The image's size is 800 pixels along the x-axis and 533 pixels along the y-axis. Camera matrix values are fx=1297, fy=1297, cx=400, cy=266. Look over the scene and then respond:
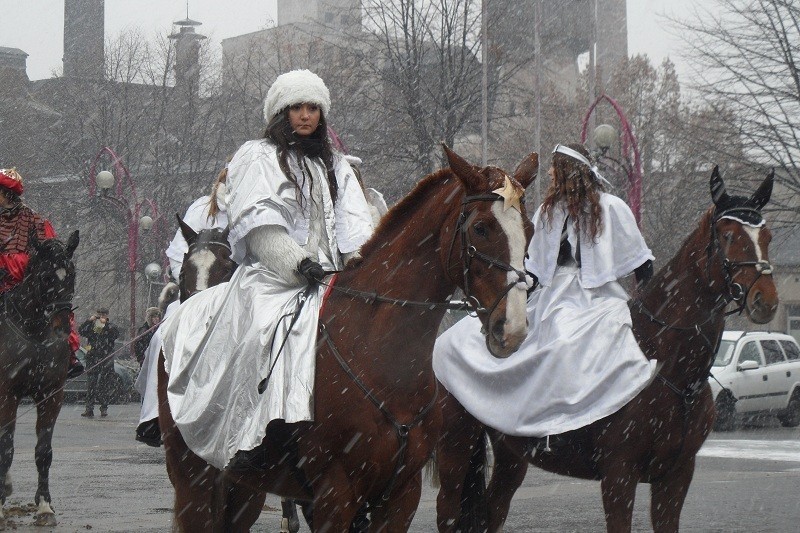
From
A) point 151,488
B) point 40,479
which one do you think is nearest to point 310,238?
point 40,479

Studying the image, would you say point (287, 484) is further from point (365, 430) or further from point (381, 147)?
point (381, 147)

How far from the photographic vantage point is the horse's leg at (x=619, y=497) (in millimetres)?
7215

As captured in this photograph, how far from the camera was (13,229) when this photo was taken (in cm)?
1076

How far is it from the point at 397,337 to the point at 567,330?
8.31 feet

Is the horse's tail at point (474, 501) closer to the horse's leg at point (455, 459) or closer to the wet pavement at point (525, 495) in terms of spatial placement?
the horse's leg at point (455, 459)

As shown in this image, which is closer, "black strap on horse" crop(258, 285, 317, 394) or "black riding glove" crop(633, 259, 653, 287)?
"black strap on horse" crop(258, 285, 317, 394)

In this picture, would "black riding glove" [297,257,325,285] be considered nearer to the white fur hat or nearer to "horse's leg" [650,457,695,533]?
the white fur hat

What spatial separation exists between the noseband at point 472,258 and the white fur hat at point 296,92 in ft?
4.22

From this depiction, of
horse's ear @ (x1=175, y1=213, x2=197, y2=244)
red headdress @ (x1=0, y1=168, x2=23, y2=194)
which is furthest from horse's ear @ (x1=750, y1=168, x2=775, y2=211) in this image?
red headdress @ (x1=0, y1=168, x2=23, y2=194)

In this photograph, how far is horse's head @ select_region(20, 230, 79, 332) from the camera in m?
10.7

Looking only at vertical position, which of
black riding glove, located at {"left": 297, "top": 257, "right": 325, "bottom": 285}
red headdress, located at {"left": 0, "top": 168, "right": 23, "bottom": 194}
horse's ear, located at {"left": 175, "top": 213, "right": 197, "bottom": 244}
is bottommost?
black riding glove, located at {"left": 297, "top": 257, "right": 325, "bottom": 285}

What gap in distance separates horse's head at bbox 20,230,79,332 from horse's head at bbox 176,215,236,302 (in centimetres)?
176

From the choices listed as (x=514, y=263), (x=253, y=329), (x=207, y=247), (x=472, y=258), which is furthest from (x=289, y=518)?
(x=514, y=263)

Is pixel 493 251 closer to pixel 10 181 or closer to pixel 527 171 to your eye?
pixel 527 171
